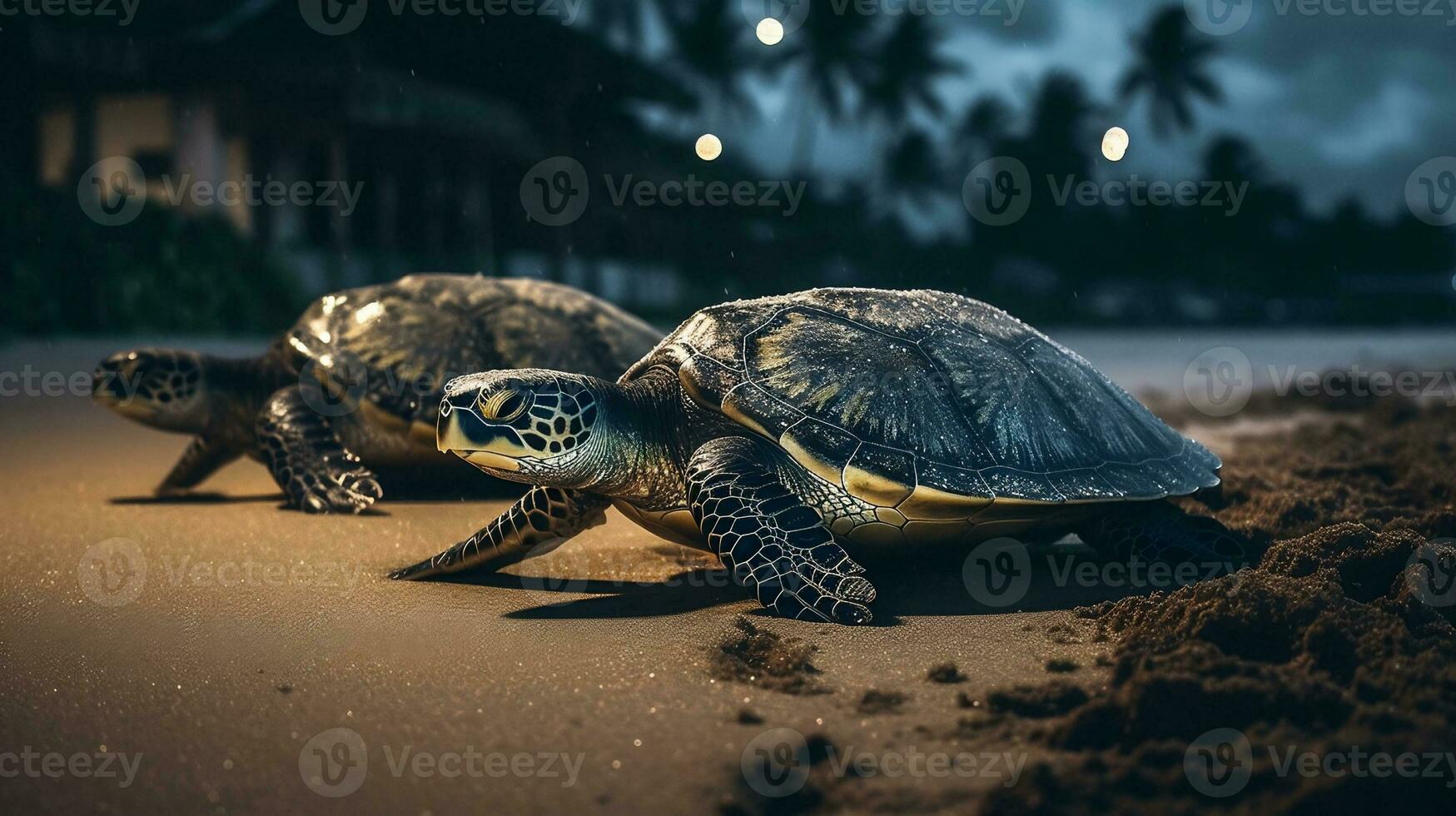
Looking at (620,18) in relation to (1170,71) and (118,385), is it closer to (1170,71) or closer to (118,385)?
(118,385)

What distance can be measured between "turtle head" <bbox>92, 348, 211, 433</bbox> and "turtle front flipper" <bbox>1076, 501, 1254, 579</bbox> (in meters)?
4.90

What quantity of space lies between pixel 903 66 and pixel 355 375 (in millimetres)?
48991

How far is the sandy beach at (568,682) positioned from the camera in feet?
6.39

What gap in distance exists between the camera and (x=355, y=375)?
5.67 m

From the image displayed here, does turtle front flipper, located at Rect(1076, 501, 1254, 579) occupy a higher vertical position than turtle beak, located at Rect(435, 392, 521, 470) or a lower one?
lower

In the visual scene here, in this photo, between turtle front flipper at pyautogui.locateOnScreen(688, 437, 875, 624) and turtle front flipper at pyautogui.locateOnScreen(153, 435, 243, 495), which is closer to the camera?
turtle front flipper at pyautogui.locateOnScreen(688, 437, 875, 624)

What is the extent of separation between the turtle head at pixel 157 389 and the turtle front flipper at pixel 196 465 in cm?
14

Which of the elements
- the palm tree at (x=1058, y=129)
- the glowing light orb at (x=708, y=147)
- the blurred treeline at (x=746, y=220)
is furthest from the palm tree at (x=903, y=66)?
the glowing light orb at (x=708, y=147)

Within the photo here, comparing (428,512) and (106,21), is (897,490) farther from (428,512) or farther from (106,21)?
(106,21)

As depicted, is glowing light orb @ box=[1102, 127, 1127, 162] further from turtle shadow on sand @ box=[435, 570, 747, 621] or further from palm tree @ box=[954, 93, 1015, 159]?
turtle shadow on sand @ box=[435, 570, 747, 621]

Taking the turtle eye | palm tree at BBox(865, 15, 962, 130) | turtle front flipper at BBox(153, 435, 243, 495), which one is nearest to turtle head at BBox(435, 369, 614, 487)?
the turtle eye

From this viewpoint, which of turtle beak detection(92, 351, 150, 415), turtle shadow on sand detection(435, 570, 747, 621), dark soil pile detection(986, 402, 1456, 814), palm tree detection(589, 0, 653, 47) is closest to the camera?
dark soil pile detection(986, 402, 1456, 814)

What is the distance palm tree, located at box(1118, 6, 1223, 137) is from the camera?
208 ft

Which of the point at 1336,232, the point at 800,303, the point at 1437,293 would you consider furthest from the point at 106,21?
the point at 1336,232
